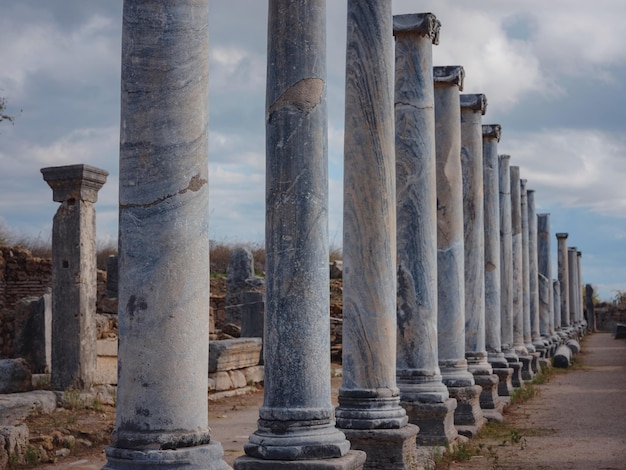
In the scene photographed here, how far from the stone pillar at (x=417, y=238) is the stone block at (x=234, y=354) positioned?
7108mm

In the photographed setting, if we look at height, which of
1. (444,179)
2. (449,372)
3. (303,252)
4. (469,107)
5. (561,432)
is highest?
(469,107)

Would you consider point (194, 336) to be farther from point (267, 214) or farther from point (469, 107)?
point (469, 107)

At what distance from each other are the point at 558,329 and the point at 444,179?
2669cm

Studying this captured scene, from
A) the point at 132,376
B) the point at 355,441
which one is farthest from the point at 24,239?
the point at 132,376

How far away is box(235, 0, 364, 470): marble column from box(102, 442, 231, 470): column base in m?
1.49

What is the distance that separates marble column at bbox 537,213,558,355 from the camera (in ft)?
104

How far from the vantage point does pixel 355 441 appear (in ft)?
27.9

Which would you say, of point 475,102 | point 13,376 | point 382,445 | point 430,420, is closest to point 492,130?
point 475,102

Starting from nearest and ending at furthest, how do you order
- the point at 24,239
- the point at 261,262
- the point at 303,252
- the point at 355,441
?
the point at 303,252, the point at 355,441, the point at 24,239, the point at 261,262

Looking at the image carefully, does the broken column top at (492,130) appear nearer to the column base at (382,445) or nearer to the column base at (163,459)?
the column base at (382,445)

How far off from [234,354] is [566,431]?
7.17m

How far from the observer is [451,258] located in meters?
12.9

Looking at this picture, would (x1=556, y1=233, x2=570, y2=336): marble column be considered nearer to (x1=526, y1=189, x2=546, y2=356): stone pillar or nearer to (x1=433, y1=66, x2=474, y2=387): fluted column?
(x1=526, y1=189, x2=546, y2=356): stone pillar

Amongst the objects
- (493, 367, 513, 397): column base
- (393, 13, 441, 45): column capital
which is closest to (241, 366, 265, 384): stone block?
(493, 367, 513, 397): column base
